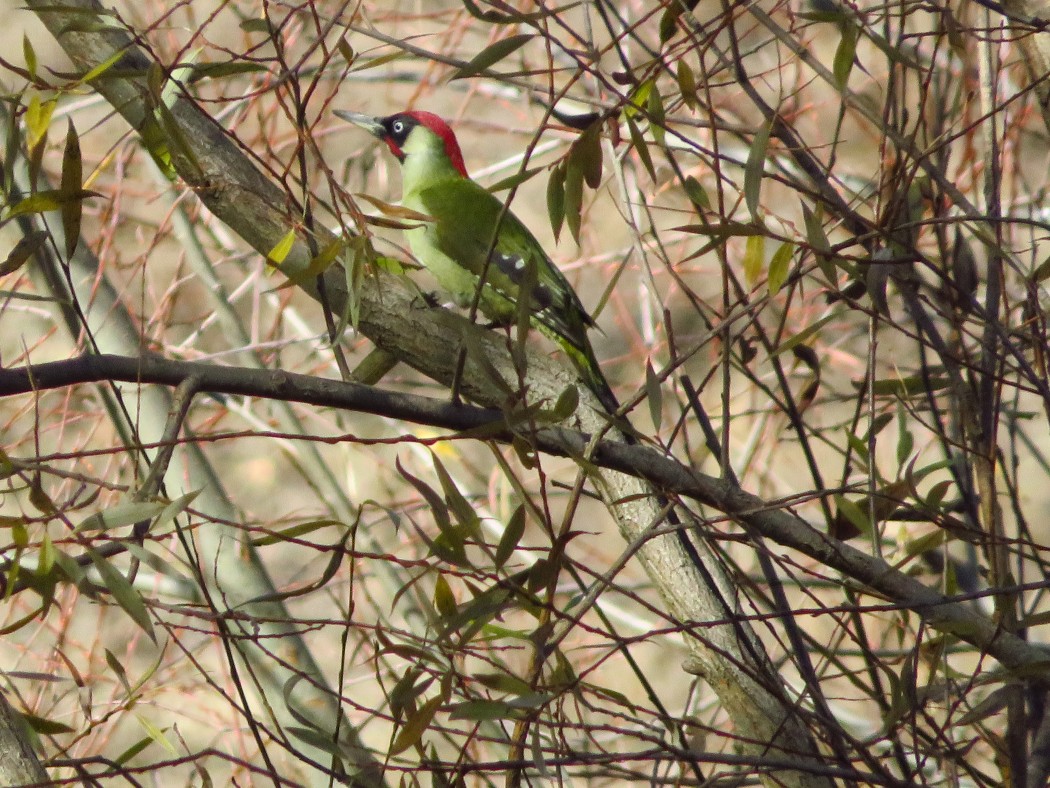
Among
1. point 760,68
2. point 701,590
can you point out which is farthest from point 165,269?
point 701,590

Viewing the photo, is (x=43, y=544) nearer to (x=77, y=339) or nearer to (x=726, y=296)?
(x=726, y=296)

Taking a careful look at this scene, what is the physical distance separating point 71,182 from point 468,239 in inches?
90.6

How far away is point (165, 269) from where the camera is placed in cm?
772

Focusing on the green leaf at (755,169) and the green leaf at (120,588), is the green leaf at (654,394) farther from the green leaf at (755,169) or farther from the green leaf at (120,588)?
the green leaf at (120,588)

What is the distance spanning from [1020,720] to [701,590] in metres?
0.61

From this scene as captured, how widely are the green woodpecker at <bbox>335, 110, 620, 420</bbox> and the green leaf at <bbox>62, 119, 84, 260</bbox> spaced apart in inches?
47.9

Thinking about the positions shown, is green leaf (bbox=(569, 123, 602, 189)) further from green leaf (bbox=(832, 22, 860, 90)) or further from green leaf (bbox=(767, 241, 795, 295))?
green leaf (bbox=(832, 22, 860, 90))

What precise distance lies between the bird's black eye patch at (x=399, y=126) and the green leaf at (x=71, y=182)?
2921mm

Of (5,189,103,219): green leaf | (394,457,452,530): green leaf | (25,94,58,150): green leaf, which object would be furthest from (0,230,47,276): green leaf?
(394,457,452,530): green leaf

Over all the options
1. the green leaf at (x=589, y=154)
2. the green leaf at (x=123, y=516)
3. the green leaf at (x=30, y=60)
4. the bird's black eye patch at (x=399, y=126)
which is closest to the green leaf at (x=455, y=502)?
the green leaf at (x=123, y=516)

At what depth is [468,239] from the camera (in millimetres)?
3775

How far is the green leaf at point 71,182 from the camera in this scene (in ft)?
4.94

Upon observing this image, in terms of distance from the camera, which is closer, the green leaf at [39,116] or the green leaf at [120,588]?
the green leaf at [120,588]

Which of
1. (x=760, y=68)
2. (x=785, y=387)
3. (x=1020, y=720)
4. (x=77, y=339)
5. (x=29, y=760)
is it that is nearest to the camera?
(x=29, y=760)
